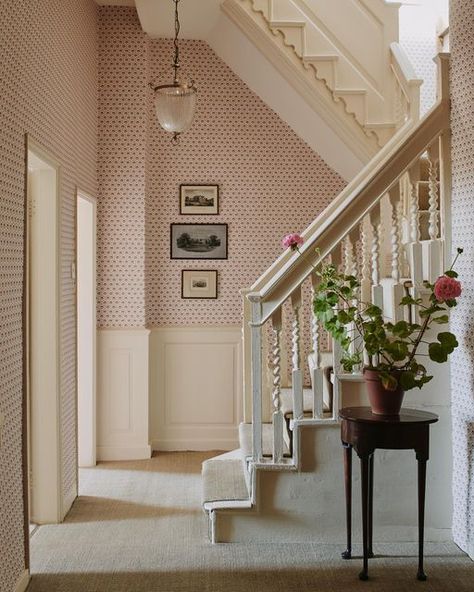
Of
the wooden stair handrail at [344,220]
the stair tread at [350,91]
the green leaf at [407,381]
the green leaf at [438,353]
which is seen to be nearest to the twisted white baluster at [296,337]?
the wooden stair handrail at [344,220]

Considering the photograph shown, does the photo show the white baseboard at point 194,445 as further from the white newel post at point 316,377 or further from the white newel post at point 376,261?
the white newel post at point 376,261

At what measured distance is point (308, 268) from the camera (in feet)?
14.0

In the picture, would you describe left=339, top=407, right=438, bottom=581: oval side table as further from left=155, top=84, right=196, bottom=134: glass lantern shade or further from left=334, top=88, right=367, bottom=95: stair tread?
left=334, top=88, right=367, bottom=95: stair tread

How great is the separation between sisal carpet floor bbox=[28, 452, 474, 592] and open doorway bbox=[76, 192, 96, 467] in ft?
4.06

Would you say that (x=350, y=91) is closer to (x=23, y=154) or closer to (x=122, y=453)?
(x=23, y=154)

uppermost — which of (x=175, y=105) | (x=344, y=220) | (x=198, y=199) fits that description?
(x=175, y=105)

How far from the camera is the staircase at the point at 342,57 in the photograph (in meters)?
5.85

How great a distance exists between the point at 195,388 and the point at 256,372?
2692 mm

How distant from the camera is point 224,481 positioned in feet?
15.7

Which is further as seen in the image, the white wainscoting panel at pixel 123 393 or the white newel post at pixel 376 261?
the white wainscoting panel at pixel 123 393

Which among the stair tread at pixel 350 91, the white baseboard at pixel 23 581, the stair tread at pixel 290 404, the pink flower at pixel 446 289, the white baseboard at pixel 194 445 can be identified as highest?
the stair tread at pixel 350 91

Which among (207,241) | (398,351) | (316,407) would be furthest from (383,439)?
(207,241)

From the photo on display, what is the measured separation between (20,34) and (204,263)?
3.35m

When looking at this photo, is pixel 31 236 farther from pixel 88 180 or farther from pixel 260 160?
pixel 260 160
